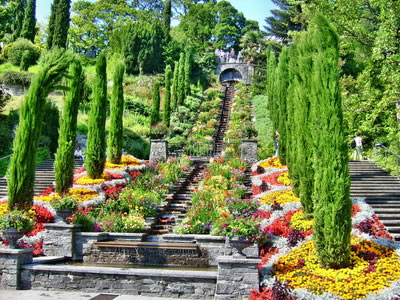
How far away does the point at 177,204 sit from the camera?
14.8m

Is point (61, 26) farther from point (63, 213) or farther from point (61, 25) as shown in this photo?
point (63, 213)

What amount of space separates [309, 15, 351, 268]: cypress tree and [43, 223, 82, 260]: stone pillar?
6.13 meters

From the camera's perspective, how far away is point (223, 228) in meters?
9.01

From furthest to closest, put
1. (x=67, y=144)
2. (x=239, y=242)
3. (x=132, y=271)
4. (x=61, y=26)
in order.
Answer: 1. (x=61, y=26)
2. (x=67, y=144)
3. (x=132, y=271)
4. (x=239, y=242)

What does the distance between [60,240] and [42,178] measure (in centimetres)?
781

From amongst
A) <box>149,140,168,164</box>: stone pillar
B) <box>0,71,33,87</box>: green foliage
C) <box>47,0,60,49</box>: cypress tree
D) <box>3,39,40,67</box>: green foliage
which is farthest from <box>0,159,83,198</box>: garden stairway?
→ <box>47,0,60,49</box>: cypress tree

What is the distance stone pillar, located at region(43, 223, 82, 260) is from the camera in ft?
36.4

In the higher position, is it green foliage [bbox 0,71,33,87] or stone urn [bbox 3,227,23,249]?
green foliage [bbox 0,71,33,87]

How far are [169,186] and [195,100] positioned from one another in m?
22.9

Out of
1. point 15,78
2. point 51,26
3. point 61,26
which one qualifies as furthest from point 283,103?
point 51,26

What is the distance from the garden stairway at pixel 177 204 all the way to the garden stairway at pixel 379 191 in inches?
225

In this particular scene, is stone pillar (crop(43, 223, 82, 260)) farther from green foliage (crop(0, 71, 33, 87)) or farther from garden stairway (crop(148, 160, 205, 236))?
green foliage (crop(0, 71, 33, 87))

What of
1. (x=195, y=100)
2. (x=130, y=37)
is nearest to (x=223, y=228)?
(x=195, y=100)

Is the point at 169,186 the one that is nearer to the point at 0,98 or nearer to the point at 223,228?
the point at 223,228
